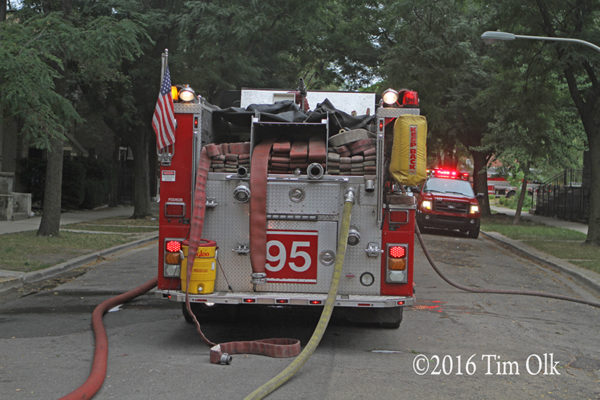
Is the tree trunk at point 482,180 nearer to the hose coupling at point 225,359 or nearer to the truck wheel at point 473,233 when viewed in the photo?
the truck wheel at point 473,233

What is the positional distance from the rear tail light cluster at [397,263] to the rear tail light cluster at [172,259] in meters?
2.12

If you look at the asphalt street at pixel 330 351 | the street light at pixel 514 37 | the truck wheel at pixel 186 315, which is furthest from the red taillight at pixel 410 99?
the street light at pixel 514 37

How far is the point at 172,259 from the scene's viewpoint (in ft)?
22.6

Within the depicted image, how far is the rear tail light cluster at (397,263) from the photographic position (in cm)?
683

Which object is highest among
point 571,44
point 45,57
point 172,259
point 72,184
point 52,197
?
point 571,44

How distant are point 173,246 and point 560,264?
1091 cm

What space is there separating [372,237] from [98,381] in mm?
2974

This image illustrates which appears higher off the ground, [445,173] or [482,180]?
[482,180]

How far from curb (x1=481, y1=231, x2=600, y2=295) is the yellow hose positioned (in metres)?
7.43

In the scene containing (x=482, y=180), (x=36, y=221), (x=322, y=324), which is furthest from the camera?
(x=482, y=180)

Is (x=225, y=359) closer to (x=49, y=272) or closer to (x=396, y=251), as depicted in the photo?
(x=396, y=251)

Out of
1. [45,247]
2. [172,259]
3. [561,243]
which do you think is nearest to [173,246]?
[172,259]

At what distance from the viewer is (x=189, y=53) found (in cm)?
2192

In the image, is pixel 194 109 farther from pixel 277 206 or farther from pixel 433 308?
pixel 433 308
